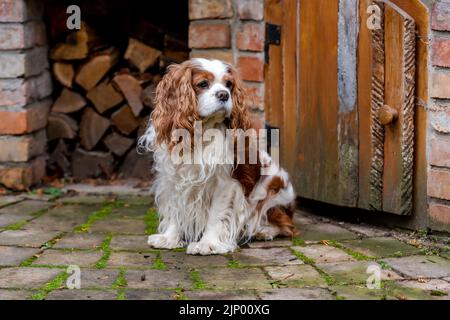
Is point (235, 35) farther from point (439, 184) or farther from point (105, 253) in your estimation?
point (105, 253)

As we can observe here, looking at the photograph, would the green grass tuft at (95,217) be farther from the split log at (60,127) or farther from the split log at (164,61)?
the split log at (164,61)

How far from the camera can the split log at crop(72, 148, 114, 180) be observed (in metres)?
5.88

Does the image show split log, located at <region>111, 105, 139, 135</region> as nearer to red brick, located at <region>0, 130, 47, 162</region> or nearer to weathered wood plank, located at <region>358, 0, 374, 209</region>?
red brick, located at <region>0, 130, 47, 162</region>

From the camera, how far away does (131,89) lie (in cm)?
568

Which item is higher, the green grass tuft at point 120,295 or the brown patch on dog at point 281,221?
the brown patch on dog at point 281,221

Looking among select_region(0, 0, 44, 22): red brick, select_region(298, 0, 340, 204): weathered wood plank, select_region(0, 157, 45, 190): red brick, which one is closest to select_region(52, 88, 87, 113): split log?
select_region(0, 157, 45, 190): red brick

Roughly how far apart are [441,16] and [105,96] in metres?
2.73

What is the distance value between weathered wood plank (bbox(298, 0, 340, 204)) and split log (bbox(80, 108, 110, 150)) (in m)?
1.80

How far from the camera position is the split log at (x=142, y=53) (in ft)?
18.7

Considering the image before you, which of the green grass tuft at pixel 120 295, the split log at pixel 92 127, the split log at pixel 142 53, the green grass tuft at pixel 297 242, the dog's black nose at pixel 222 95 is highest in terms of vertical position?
the split log at pixel 142 53

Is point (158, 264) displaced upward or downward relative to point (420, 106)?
downward

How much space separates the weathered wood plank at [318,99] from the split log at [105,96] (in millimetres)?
1694

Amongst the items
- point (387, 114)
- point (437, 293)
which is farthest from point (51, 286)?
point (387, 114)

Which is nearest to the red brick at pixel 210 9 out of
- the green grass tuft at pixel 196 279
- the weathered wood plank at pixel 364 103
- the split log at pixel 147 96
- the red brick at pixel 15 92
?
the split log at pixel 147 96
